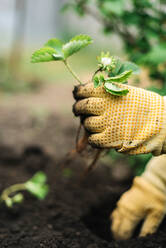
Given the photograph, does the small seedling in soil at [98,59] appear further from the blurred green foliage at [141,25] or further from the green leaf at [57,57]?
the blurred green foliage at [141,25]

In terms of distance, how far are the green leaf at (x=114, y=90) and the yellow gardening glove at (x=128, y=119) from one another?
0.04 metres

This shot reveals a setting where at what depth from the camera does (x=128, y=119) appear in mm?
1220

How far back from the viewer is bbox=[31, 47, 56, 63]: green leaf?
119 cm

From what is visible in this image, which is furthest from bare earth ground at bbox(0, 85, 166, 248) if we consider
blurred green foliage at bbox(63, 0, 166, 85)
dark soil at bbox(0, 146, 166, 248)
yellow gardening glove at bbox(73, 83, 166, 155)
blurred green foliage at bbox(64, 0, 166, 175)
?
blurred green foliage at bbox(63, 0, 166, 85)

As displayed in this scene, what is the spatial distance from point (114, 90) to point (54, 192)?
113 cm

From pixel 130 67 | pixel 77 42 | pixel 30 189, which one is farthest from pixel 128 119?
pixel 30 189

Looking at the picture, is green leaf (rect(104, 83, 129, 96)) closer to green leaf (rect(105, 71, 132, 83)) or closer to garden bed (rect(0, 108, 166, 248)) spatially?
green leaf (rect(105, 71, 132, 83))

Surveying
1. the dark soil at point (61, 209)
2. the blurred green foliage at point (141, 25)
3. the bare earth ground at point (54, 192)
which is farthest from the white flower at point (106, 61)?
the dark soil at point (61, 209)

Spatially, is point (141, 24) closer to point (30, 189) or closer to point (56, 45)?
point (56, 45)

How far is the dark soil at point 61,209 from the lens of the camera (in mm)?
1496

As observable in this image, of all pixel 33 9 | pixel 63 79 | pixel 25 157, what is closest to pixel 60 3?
pixel 33 9

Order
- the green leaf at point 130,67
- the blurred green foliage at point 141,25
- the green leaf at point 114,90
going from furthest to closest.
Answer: the blurred green foliage at point 141,25 → the green leaf at point 130,67 → the green leaf at point 114,90

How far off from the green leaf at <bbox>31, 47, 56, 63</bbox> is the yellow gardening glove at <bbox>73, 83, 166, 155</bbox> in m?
0.21

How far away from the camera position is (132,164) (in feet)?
8.39
